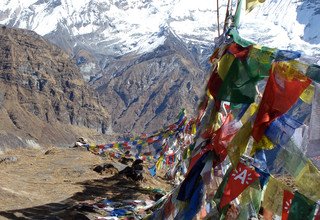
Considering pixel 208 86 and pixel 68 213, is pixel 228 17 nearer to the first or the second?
pixel 208 86

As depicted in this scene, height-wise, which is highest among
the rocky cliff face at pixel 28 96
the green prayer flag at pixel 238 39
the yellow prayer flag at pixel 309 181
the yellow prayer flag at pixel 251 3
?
the yellow prayer flag at pixel 251 3

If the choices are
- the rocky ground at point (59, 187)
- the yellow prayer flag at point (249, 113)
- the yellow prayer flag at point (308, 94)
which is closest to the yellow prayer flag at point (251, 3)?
the yellow prayer flag at point (249, 113)

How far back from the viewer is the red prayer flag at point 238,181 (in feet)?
17.7

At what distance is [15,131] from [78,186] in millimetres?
152536

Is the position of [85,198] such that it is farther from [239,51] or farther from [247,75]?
[247,75]

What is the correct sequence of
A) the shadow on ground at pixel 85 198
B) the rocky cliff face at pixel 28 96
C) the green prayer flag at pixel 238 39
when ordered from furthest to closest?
the rocky cliff face at pixel 28 96 < the shadow on ground at pixel 85 198 < the green prayer flag at pixel 238 39

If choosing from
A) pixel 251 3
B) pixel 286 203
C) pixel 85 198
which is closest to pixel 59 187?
pixel 85 198

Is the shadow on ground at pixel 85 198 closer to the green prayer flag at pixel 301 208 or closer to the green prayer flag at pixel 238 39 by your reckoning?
the green prayer flag at pixel 238 39

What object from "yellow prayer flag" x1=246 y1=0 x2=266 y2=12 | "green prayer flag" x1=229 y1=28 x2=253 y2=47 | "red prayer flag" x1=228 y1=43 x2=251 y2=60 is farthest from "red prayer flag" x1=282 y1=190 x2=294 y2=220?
"yellow prayer flag" x1=246 y1=0 x2=266 y2=12

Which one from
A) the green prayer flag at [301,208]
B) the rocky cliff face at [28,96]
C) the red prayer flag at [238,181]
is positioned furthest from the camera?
the rocky cliff face at [28,96]

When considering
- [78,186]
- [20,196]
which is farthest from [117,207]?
[78,186]

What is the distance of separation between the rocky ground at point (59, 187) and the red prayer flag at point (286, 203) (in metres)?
4.34

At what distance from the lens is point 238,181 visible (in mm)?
5441

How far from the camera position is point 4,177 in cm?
1201
